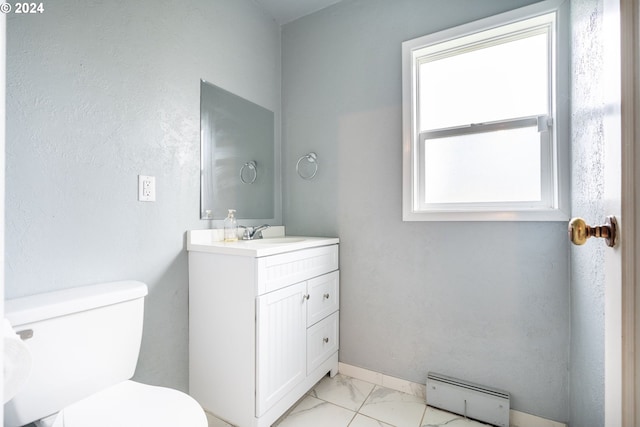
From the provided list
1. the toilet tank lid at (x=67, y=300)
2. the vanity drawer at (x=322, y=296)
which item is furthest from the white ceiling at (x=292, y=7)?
the toilet tank lid at (x=67, y=300)

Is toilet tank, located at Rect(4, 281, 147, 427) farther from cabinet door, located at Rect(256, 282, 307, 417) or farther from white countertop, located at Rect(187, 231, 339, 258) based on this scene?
cabinet door, located at Rect(256, 282, 307, 417)

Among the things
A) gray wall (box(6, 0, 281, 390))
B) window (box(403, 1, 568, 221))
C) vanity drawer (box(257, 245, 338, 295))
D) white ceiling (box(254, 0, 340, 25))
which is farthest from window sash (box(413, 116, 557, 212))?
gray wall (box(6, 0, 281, 390))

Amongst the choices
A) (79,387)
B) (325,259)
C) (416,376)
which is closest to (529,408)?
(416,376)

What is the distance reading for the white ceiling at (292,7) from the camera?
196cm

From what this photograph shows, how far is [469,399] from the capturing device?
4.88 feet

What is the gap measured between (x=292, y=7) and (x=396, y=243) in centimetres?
173

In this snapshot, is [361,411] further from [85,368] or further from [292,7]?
[292,7]

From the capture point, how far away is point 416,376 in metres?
1.69

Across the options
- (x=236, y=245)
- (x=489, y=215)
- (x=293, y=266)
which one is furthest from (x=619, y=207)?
(x=236, y=245)

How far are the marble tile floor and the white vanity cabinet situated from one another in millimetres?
93

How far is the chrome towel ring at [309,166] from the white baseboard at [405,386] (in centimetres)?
127

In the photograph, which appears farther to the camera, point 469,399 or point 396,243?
point 396,243

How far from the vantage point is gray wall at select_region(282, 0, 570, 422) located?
1.43m

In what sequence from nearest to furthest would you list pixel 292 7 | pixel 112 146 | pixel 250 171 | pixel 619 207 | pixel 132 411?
pixel 619 207 < pixel 132 411 < pixel 112 146 < pixel 250 171 < pixel 292 7
